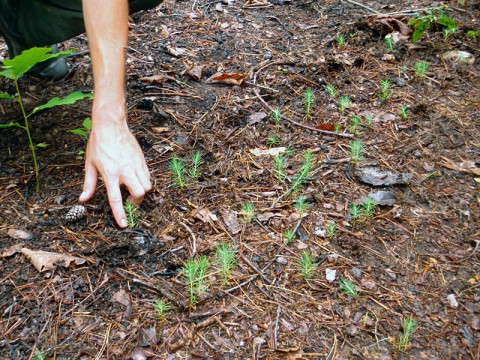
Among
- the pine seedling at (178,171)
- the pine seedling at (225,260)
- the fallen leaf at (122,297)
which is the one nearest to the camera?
the fallen leaf at (122,297)

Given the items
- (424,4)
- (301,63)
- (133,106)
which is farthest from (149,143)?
(424,4)

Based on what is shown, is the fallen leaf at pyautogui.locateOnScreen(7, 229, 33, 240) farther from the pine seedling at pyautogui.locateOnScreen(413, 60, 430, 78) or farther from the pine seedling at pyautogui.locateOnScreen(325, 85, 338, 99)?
the pine seedling at pyautogui.locateOnScreen(413, 60, 430, 78)

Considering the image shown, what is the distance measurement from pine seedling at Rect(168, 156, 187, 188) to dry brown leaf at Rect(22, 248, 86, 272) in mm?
710

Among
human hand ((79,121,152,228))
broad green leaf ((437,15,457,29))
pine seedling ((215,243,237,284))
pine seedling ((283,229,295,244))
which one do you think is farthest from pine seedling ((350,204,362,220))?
broad green leaf ((437,15,457,29))

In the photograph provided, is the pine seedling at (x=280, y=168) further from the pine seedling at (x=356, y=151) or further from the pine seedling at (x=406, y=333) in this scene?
the pine seedling at (x=406, y=333)

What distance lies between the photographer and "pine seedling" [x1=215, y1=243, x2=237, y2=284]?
2.27 m

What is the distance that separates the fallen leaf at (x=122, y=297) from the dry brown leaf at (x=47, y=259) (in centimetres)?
25

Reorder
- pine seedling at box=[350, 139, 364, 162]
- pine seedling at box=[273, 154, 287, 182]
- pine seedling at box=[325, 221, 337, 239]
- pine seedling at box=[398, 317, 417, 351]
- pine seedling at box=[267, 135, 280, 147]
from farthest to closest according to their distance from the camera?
pine seedling at box=[267, 135, 280, 147], pine seedling at box=[350, 139, 364, 162], pine seedling at box=[273, 154, 287, 182], pine seedling at box=[325, 221, 337, 239], pine seedling at box=[398, 317, 417, 351]

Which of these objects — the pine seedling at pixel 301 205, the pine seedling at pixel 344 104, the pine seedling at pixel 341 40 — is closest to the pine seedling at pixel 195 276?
the pine seedling at pixel 301 205

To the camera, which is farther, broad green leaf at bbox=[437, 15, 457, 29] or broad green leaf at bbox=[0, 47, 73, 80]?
broad green leaf at bbox=[437, 15, 457, 29]

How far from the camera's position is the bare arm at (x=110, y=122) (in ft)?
7.83

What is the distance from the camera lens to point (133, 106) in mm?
3355

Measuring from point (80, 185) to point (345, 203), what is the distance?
1.54 metres

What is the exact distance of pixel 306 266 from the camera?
229 centimetres
